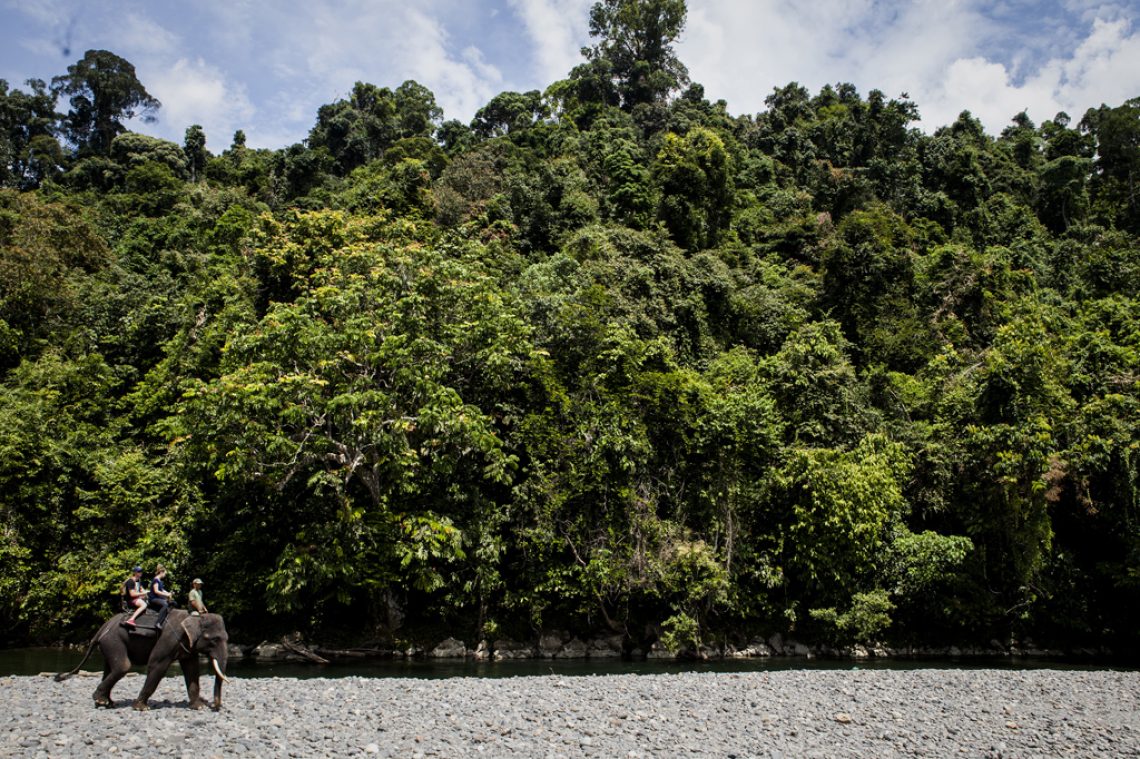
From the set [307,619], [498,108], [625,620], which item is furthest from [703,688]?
[498,108]

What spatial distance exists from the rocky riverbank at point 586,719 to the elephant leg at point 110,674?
21 centimetres

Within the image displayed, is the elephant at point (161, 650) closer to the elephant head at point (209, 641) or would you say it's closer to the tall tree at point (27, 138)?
the elephant head at point (209, 641)

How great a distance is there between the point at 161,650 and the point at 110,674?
0.74 meters

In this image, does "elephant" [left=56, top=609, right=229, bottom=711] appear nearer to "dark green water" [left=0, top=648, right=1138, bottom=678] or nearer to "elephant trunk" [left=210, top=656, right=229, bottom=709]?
"elephant trunk" [left=210, top=656, right=229, bottom=709]

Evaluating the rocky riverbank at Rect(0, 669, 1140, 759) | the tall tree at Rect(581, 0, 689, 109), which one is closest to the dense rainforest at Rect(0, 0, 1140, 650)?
the rocky riverbank at Rect(0, 669, 1140, 759)

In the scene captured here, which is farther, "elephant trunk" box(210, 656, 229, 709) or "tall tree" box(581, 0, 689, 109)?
"tall tree" box(581, 0, 689, 109)

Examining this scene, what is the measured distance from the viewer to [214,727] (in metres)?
9.57

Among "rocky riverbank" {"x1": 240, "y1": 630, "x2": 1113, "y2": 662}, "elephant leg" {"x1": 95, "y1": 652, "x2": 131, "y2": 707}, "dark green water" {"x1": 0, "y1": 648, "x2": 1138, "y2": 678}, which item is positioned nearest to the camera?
"elephant leg" {"x1": 95, "y1": 652, "x2": 131, "y2": 707}

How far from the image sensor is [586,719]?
36.0 ft

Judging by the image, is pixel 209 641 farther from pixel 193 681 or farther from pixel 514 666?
pixel 514 666

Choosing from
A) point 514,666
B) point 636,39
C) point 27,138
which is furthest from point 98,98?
point 514,666

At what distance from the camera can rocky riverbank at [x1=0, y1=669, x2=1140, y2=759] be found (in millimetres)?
9141

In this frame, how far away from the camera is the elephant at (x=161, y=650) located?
33.4 ft

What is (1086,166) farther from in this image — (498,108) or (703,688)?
(703,688)
